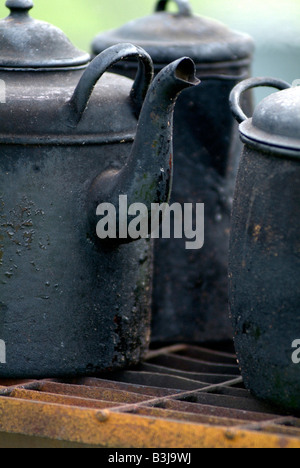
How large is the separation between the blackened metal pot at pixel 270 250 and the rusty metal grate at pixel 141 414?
10cm

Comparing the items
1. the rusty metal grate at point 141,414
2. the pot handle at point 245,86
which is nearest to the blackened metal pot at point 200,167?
the rusty metal grate at point 141,414

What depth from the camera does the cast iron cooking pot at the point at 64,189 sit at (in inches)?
63.2

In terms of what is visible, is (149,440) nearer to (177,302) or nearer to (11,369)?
(11,369)

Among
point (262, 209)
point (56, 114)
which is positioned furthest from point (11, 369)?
point (262, 209)

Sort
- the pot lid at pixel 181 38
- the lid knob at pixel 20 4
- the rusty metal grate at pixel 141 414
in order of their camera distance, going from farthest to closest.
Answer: the pot lid at pixel 181 38, the lid knob at pixel 20 4, the rusty metal grate at pixel 141 414

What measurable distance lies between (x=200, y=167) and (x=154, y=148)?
2.14 ft

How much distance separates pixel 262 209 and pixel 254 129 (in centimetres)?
15

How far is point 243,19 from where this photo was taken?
15.7ft

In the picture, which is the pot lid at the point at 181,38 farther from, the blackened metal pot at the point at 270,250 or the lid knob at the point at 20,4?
the blackened metal pot at the point at 270,250

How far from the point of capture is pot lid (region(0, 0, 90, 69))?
66.5 inches

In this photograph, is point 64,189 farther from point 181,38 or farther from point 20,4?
point 181,38

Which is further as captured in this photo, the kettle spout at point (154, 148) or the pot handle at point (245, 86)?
the pot handle at point (245, 86)

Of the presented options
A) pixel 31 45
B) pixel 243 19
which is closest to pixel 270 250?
pixel 31 45

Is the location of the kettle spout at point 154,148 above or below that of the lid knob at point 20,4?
below
